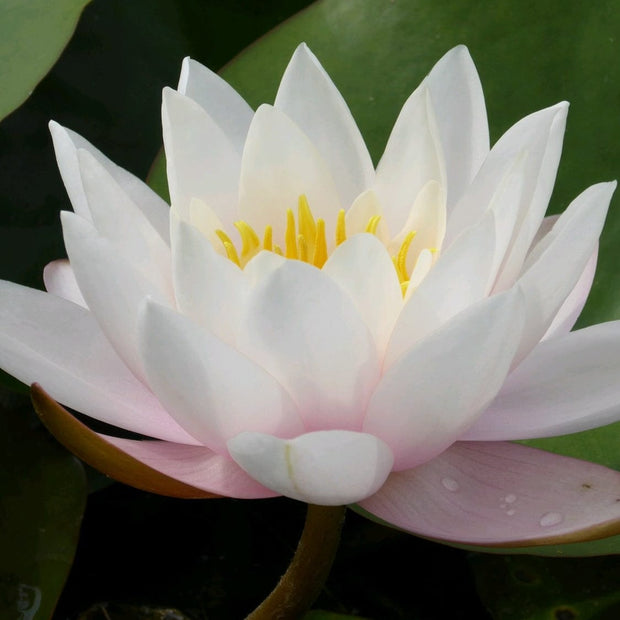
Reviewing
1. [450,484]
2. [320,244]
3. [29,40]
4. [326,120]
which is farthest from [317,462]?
[29,40]

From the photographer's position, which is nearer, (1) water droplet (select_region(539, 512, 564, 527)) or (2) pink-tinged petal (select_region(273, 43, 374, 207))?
(1) water droplet (select_region(539, 512, 564, 527))

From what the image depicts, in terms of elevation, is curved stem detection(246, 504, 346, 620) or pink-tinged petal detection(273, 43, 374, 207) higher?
pink-tinged petal detection(273, 43, 374, 207)

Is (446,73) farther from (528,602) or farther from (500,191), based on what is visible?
(528,602)

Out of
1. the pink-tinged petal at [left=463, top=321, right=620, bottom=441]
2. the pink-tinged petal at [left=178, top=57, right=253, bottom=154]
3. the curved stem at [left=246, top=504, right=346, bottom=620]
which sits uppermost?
the pink-tinged petal at [left=178, top=57, right=253, bottom=154]

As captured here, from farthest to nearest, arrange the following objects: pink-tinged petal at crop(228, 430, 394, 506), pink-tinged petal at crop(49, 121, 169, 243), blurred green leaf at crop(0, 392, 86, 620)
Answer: blurred green leaf at crop(0, 392, 86, 620) < pink-tinged petal at crop(49, 121, 169, 243) < pink-tinged petal at crop(228, 430, 394, 506)

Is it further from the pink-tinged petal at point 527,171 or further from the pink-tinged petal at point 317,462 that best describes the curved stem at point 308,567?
the pink-tinged petal at point 527,171

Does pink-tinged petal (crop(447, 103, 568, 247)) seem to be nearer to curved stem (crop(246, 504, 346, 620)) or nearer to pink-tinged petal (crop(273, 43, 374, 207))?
pink-tinged petal (crop(273, 43, 374, 207))

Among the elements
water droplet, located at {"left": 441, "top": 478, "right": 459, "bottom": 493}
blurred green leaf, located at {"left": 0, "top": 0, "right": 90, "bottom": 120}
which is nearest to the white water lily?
water droplet, located at {"left": 441, "top": 478, "right": 459, "bottom": 493}
